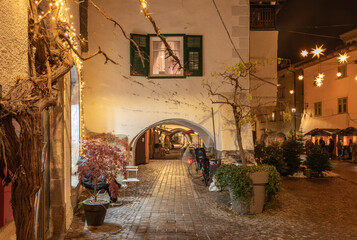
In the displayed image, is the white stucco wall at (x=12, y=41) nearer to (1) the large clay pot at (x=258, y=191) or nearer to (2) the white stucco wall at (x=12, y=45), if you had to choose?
(2) the white stucco wall at (x=12, y=45)

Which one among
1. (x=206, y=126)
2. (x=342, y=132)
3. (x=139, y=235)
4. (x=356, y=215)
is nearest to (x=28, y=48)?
(x=139, y=235)

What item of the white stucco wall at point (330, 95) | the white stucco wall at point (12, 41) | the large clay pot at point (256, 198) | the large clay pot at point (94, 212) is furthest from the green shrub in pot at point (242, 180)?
the white stucco wall at point (330, 95)

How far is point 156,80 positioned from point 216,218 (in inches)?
223

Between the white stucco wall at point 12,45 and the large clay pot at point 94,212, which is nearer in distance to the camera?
the white stucco wall at point 12,45

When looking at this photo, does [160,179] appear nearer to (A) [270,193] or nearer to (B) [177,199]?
(B) [177,199]

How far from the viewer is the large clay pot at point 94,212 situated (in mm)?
6727

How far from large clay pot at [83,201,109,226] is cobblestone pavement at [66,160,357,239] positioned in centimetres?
14

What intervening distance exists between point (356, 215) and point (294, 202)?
166cm

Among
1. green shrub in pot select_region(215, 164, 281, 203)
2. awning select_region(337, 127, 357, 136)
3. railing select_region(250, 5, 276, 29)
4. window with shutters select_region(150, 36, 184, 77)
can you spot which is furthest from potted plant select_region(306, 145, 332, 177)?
awning select_region(337, 127, 357, 136)

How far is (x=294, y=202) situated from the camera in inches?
366

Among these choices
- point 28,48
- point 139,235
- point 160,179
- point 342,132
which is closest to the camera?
point 28,48

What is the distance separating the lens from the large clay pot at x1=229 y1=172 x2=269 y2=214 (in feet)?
25.8

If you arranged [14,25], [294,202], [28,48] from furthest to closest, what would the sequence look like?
[294,202] → [28,48] → [14,25]

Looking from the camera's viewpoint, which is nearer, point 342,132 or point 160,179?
point 160,179
